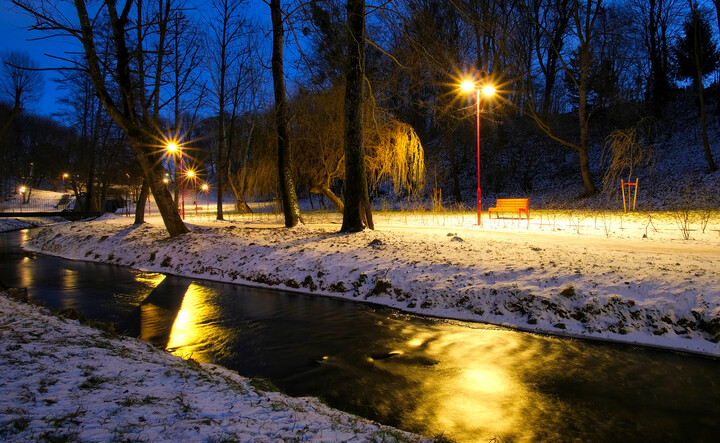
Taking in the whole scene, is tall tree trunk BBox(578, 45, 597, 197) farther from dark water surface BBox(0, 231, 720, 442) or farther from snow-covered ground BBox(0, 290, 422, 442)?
snow-covered ground BBox(0, 290, 422, 442)

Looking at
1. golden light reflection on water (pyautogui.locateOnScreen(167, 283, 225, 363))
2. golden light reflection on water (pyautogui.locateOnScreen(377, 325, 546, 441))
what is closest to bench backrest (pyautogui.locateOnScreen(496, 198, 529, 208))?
golden light reflection on water (pyautogui.locateOnScreen(377, 325, 546, 441))

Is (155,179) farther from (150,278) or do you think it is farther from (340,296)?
(340,296)

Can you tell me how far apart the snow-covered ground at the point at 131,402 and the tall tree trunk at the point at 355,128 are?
7.91 meters

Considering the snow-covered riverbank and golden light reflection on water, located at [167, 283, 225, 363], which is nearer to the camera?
golden light reflection on water, located at [167, 283, 225, 363]

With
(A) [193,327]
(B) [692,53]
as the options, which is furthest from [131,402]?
(B) [692,53]

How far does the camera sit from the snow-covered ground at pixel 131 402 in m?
2.41

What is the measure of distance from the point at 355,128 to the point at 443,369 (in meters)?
7.96

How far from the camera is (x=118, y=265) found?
13406 mm

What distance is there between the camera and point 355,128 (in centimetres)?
1162

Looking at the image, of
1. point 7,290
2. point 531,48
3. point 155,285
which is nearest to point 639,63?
point 531,48

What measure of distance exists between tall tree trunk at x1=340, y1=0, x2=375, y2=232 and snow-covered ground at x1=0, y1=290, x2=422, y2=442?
25.9 feet

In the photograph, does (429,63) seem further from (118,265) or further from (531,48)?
(531,48)

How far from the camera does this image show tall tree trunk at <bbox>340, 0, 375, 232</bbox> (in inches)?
445

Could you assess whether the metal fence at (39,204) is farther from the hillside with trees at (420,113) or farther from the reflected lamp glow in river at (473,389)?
the reflected lamp glow in river at (473,389)
